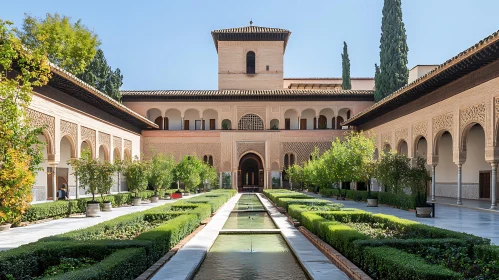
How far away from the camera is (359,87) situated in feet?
154

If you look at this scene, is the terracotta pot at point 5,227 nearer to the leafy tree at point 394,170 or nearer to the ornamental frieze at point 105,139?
the leafy tree at point 394,170

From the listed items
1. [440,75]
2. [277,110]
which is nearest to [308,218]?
[440,75]

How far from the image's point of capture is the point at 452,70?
17703 millimetres

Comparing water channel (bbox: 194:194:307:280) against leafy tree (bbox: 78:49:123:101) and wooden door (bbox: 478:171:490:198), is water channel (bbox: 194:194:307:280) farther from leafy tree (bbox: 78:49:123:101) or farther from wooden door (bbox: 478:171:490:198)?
leafy tree (bbox: 78:49:123:101)

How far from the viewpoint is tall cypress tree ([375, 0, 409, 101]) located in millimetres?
32250

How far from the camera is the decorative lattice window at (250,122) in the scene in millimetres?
38594

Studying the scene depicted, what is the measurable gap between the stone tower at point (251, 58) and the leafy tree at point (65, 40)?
10.6 metres

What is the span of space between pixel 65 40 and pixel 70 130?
16.9 metres

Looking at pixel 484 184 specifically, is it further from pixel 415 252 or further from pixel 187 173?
pixel 415 252

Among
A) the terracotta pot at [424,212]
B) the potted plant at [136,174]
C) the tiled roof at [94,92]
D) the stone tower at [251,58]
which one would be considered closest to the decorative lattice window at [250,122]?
the stone tower at [251,58]

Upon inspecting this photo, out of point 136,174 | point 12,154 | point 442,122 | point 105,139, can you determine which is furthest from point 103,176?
point 442,122

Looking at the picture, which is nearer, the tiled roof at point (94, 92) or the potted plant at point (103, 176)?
the tiled roof at point (94, 92)

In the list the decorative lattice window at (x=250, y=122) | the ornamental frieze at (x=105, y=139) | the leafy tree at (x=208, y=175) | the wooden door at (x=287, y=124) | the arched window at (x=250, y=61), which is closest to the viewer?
the ornamental frieze at (x=105, y=139)

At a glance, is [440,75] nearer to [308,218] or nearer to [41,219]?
[308,218]
